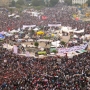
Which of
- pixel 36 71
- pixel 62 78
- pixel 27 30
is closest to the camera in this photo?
pixel 62 78

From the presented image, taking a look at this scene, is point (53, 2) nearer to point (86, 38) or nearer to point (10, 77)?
point (86, 38)

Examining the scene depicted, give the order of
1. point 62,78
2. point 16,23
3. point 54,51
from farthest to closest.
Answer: point 16,23
point 54,51
point 62,78

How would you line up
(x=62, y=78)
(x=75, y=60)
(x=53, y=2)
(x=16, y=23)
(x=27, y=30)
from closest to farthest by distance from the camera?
(x=62, y=78)
(x=75, y=60)
(x=27, y=30)
(x=16, y=23)
(x=53, y=2)

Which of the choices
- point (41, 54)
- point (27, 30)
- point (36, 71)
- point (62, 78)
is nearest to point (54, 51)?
point (41, 54)

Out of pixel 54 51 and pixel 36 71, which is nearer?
pixel 36 71

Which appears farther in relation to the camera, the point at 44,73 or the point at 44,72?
the point at 44,72

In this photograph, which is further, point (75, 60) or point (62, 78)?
point (75, 60)

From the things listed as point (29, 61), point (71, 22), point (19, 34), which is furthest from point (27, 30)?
point (29, 61)

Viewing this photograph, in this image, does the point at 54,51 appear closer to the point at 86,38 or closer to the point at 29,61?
the point at 29,61

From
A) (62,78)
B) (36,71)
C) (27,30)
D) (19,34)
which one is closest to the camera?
(62,78)
